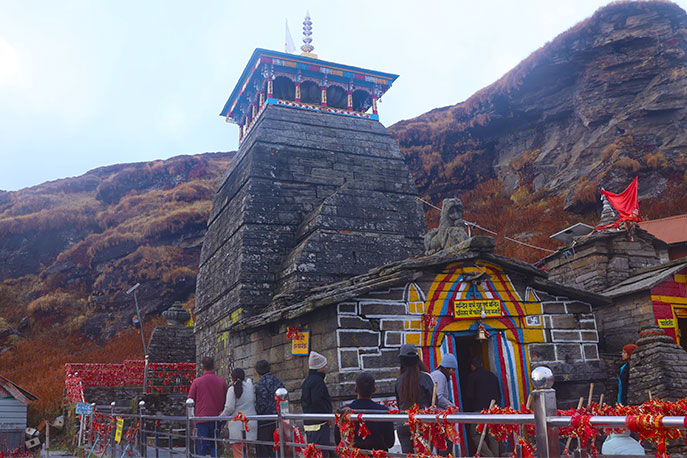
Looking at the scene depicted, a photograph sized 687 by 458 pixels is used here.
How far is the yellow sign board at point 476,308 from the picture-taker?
9.98m

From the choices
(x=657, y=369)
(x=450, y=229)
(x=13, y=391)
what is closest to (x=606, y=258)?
(x=657, y=369)

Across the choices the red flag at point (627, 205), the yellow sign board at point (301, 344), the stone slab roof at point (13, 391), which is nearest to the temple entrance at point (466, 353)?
the yellow sign board at point (301, 344)

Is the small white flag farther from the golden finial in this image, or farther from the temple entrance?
the temple entrance

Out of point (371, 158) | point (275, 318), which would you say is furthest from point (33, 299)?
point (275, 318)

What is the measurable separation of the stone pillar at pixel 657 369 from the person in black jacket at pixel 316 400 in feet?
25.1

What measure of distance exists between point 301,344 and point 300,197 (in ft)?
21.6

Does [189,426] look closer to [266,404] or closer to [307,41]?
[266,404]

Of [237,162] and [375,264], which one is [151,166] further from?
[375,264]

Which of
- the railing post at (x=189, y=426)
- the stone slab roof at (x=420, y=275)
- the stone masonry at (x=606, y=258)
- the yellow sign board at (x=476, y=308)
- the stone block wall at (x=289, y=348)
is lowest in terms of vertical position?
the railing post at (x=189, y=426)

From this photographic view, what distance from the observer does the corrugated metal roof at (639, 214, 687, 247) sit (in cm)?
2356

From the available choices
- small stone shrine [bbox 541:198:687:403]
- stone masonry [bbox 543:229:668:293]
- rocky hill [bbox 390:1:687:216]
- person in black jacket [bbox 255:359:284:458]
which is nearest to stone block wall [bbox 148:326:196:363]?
small stone shrine [bbox 541:198:687:403]

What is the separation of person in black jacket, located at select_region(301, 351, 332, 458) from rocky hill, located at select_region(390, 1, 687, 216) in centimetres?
2818

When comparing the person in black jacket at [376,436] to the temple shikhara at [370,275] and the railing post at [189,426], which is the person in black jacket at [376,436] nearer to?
the railing post at [189,426]

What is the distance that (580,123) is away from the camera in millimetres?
39000
